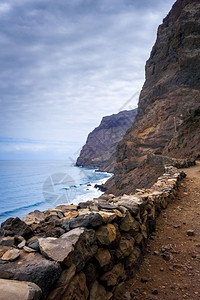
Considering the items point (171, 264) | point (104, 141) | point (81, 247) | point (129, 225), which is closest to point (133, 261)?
point (129, 225)

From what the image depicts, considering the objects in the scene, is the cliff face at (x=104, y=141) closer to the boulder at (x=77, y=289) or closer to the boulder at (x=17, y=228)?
the boulder at (x=17, y=228)

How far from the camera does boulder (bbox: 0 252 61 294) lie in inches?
79.5

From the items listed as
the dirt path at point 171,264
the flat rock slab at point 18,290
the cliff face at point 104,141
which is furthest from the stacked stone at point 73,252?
the cliff face at point 104,141

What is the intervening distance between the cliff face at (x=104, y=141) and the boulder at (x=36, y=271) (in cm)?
15007

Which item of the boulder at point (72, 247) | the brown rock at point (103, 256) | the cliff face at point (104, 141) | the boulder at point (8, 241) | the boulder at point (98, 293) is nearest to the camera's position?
the boulder at point (72, 247)

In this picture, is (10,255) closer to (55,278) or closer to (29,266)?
(29,266)

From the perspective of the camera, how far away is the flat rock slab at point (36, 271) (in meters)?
2.02

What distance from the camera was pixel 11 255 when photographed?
2.30 metres

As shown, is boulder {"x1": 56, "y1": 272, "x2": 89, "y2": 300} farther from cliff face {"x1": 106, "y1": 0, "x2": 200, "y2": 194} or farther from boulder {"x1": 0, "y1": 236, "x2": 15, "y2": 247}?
cliff face {"x1": 106, "y1": 0, "x2": 200, "y2": 194}

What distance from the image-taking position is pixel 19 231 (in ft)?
9.67

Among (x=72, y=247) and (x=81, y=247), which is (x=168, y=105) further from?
(x=72, y=247)

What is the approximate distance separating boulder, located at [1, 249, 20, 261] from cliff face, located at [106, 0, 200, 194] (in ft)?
69.5

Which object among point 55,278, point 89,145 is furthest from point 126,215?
point 89,145

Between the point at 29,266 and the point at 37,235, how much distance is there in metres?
0.88
